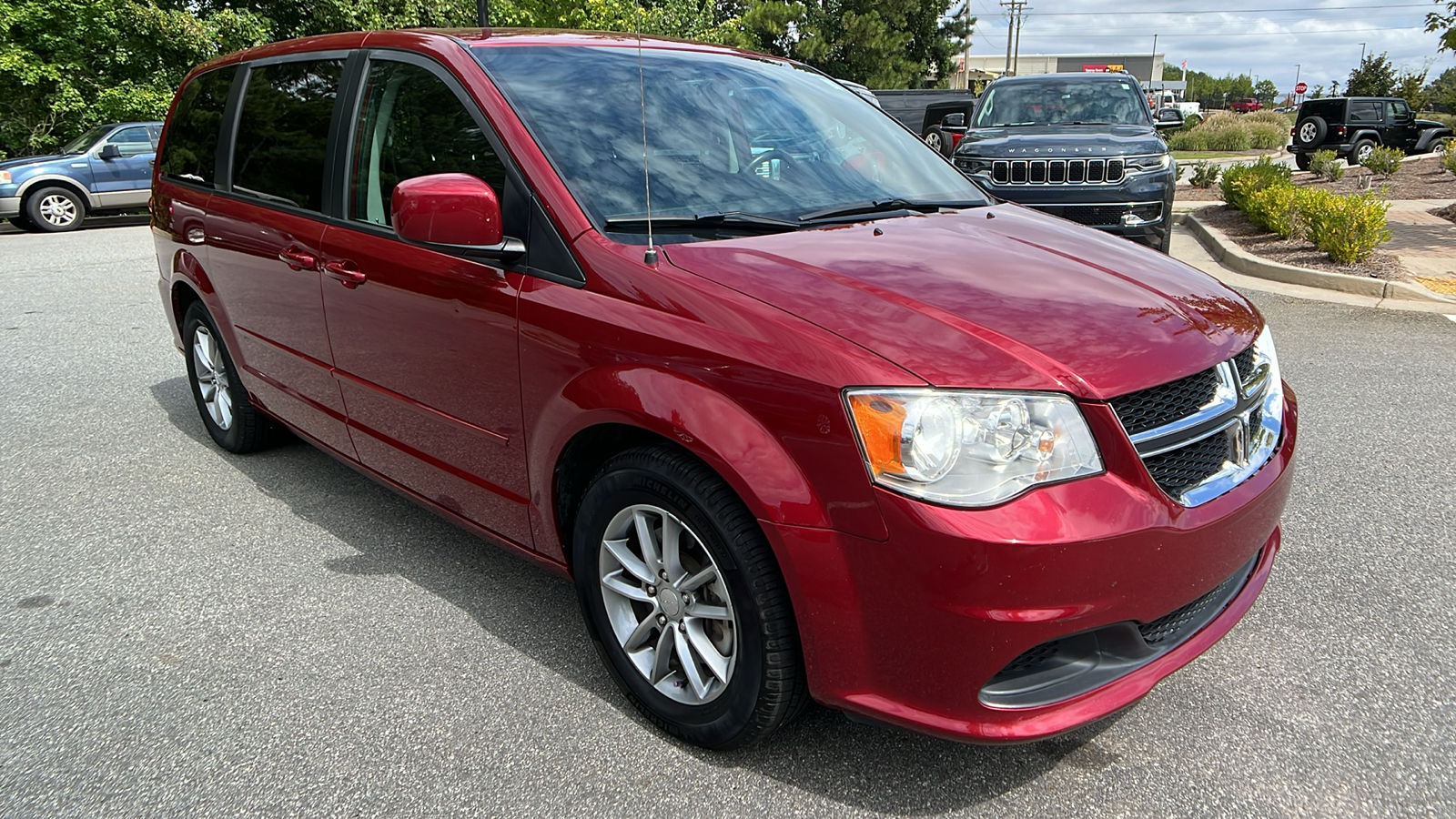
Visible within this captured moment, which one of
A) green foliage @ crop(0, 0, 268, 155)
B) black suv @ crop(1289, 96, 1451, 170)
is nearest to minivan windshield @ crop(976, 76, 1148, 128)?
black suv @ crop(1289, 96, 1451, 170)

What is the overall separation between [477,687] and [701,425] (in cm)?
118

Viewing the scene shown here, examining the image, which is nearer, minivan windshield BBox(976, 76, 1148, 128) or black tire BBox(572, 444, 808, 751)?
black tire BBox(572, 444, 808, 751)

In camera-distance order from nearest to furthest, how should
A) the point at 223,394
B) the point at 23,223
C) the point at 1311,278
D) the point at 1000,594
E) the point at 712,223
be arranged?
the point at 1000,594, the point at 712,223, the point at 223,394, the point at 1311,278, the point at 23,223

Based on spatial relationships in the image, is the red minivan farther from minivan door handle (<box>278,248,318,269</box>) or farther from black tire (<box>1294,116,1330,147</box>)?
black tire (<box>1294,116,1330,147</box>)

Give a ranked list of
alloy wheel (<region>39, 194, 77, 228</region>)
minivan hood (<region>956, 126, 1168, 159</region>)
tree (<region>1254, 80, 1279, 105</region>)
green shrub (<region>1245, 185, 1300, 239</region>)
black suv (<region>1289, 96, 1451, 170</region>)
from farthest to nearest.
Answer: tree (<region>1254, 80, 1279, 105</region>) < black suv (<region>1289, 96, 1451, 170</region>) < alloy wheel (<region>39, 194, 77, 228</region>) < green shrub (<region>1245, 185, 1300, 239</region>) < minivan hood (<region>956, 126, 1168, 159</region>)

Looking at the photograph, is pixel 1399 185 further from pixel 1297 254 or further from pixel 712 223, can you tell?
pixel 712 223

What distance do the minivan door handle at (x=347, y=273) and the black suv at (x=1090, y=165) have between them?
6569 millimetres

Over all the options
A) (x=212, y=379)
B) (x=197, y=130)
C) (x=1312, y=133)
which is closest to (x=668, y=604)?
(x=212, y=379)

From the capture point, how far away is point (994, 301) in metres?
2.46

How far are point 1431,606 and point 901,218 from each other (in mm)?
2121

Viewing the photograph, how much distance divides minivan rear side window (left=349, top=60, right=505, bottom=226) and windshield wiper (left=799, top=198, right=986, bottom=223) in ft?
3.05

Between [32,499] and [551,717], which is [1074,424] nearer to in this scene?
[551,717]

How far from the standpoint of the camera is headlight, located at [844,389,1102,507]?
2.10 meters

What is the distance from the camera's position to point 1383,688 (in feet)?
9.41
